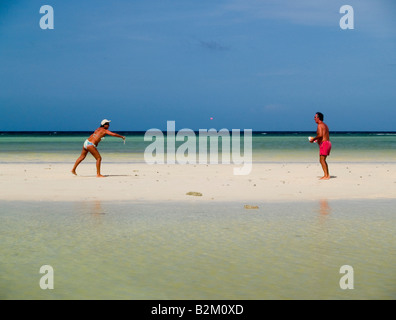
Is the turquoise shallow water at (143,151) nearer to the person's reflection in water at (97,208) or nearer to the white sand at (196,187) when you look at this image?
the white sand at (196,187)

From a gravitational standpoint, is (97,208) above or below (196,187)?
below

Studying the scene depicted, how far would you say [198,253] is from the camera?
641 cm

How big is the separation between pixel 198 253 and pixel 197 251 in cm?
9

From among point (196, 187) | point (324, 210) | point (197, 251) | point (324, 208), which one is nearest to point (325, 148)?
point (196, 187)

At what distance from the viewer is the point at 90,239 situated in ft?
23.4

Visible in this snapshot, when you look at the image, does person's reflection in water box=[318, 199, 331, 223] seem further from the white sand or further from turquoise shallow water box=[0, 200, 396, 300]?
the white sand

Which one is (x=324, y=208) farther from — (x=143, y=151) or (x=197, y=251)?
(x=143, y=151)

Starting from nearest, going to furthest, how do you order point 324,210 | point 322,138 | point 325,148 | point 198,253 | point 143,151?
point 198,253 → point 324,210 → point 325,148 → point 322,138 → point 143,151

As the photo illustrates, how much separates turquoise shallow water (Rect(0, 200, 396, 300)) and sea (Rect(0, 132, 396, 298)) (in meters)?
0.01

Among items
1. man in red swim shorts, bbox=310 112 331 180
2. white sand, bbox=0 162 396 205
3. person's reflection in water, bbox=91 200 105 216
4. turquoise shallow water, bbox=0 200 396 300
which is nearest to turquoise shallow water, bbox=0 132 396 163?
white sand, bbox=0 162 396 205

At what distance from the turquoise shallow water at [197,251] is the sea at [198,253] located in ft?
0.04

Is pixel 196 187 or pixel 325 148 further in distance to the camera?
pixel 325 148

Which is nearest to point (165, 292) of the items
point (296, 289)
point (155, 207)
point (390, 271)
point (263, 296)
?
point (263, 296)

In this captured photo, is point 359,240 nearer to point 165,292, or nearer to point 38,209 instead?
point 165,292
